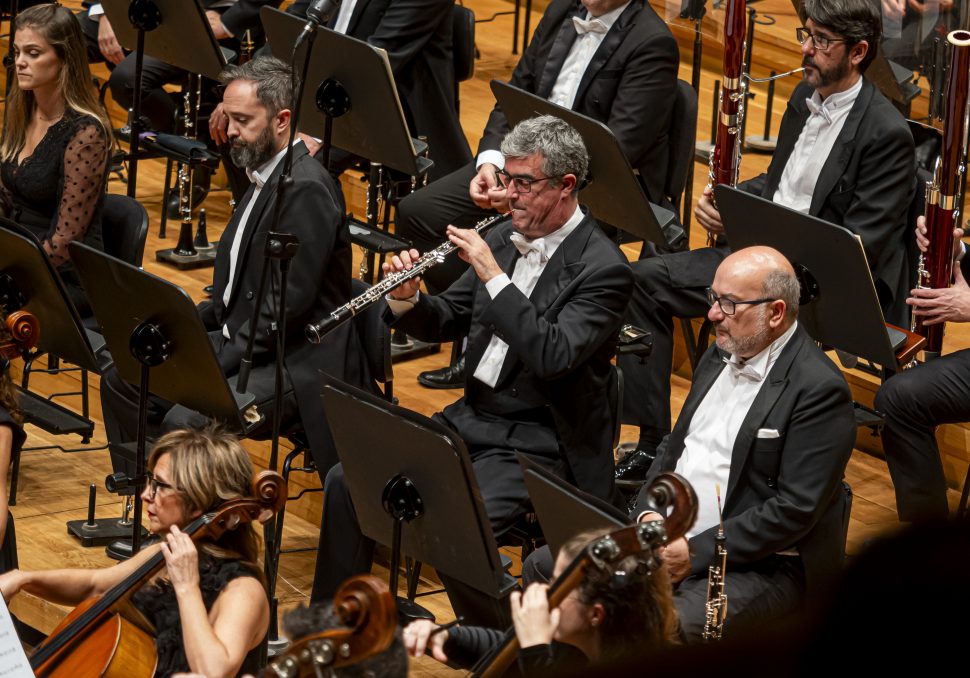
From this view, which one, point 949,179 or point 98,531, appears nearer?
point 949,179

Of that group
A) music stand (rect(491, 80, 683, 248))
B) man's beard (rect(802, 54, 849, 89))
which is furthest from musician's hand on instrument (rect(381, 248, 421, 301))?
man's beard (rect(802, 54, 849, 89))

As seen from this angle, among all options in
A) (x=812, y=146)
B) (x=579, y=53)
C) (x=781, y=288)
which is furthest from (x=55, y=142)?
(x=781, y=288)

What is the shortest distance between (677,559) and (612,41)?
1.98 metres

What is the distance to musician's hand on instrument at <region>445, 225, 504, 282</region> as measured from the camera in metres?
3.05

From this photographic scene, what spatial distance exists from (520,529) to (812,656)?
9.10 ft

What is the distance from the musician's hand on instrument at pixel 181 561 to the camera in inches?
94.8

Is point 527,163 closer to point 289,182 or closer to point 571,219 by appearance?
point 571,219

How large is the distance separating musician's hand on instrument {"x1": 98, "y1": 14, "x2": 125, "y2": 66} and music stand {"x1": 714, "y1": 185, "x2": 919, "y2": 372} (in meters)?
3.38

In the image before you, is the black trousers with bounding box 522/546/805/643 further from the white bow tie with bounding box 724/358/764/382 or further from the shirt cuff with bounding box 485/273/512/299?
the shirt cuff with bounding box 485/273/512/299

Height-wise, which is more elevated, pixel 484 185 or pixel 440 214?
pixel 484 185

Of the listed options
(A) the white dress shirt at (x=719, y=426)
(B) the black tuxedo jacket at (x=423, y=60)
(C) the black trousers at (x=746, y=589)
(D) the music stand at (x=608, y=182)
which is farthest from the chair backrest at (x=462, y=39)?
(C) the black trousers at (x=746, y=589)

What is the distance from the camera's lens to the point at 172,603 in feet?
8.25

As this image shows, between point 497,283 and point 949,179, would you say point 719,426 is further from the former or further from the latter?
point 949,179

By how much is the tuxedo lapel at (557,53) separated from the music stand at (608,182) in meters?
0.62
